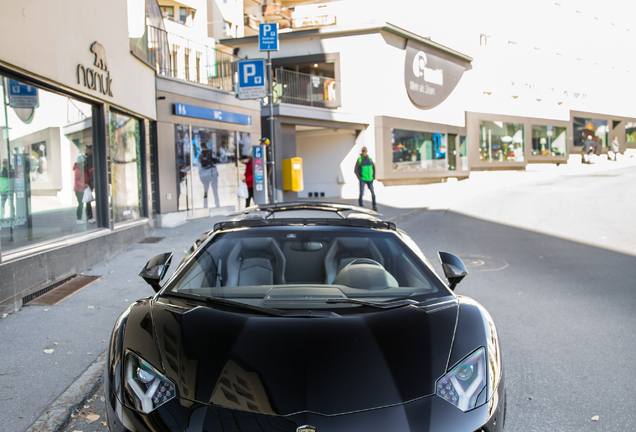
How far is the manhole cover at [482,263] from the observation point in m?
8.46

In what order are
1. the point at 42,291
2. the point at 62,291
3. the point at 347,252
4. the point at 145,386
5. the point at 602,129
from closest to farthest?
the point at 145,386 → the point at 347,252 → the point at 42,291 → the point at 62,291 → the point at 602,129

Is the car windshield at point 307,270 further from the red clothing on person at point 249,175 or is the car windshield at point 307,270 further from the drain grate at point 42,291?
the red clothing on person at point 249,175

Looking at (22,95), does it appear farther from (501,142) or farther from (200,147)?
(501,142)

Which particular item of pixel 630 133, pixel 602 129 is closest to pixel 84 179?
pixel 602 129

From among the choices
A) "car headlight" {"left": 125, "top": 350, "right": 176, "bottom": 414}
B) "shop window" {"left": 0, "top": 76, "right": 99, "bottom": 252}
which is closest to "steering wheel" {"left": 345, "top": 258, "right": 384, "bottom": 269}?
"car headlight" {"left": 125, "top": 350, "right": 176, "bottom": 414}

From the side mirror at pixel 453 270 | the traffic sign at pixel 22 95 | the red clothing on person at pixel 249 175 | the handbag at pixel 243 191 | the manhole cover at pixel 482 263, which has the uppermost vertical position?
the traffic sign at pixel 22 95

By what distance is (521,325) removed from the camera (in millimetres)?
5496

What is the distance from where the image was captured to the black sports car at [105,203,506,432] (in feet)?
7.23

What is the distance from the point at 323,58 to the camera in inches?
1035

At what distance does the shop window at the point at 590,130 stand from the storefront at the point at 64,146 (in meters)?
42.3

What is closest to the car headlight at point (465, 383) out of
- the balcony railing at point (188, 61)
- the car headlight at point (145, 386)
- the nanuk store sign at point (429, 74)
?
the car headlight at point (145, 386)

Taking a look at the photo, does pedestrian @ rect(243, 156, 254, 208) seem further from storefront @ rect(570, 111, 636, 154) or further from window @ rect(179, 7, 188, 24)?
storefront @ rect(570, 111, 636, 154)

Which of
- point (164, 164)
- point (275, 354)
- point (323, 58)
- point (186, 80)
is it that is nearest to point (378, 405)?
point (275, 354)

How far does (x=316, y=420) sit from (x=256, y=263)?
177 centimetres
